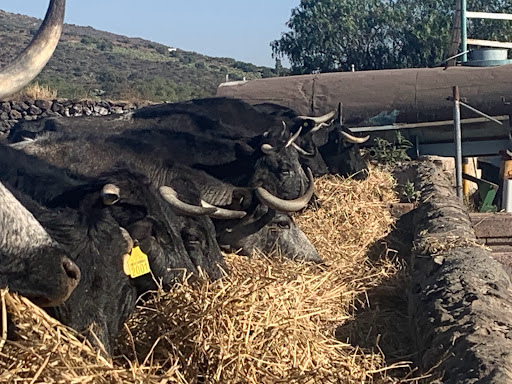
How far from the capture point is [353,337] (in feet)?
19.2

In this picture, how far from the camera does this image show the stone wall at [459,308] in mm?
4355

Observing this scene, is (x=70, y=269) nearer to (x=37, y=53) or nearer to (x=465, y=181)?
(x=37, y=53)

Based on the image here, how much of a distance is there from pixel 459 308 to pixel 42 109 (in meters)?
16.2

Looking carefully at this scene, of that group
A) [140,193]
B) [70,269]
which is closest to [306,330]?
[140,193]

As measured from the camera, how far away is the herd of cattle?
4.32 metres

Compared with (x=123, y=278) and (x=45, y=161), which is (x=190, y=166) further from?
(x=123, y=278)

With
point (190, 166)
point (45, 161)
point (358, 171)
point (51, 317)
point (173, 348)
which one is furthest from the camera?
point (358, 171)

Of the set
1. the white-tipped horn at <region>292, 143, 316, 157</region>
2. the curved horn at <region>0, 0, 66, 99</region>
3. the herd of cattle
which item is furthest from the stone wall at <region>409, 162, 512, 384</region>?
the white-tipped horn at <region>292, 143, 316, 157</region>

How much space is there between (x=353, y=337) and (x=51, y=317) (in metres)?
2.23

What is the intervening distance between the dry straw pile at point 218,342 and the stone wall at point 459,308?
37cm

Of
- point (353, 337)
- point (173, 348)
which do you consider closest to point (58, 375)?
point (173, 348)

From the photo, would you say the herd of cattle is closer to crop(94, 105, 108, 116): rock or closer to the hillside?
crop(94, 105, 108, 116): rock

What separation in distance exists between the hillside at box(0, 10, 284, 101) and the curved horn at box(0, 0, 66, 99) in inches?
1000

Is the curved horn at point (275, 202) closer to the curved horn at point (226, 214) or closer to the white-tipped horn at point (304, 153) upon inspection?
the curved horn at point (226, 214)
